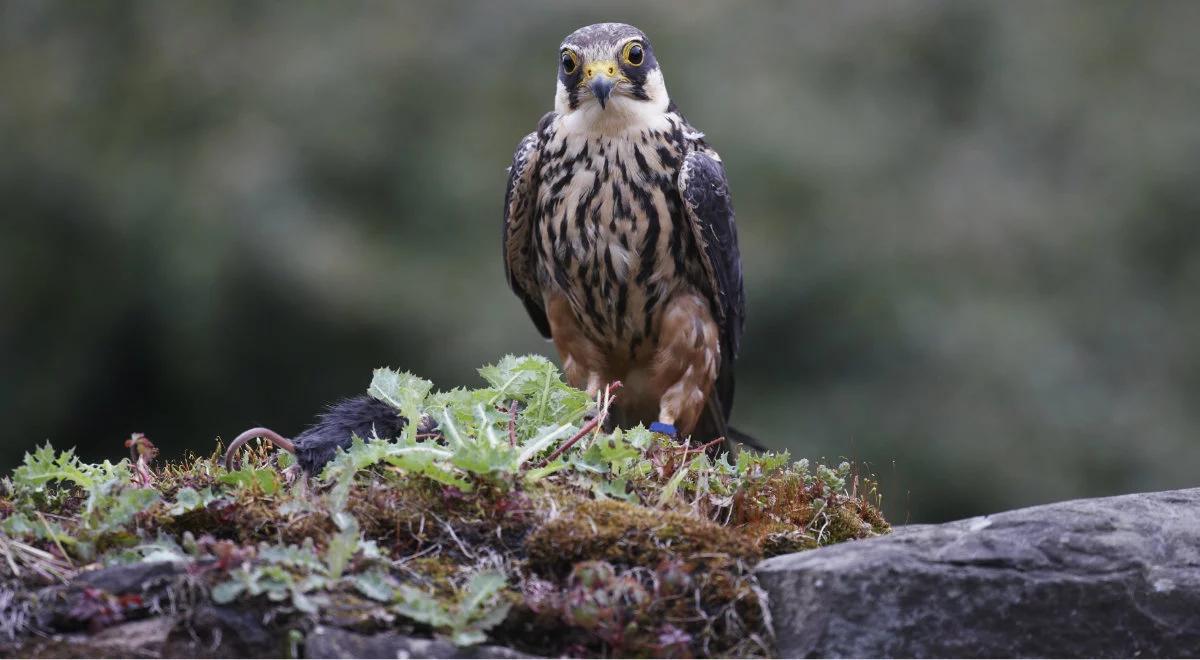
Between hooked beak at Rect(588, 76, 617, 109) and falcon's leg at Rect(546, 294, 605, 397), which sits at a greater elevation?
hooked beak at Rect(588, 76, 617, 109)

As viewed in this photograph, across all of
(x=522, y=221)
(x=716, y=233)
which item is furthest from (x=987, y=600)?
(x=522, y=221)

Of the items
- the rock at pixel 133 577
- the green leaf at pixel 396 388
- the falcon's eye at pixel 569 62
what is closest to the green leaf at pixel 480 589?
the rock at pixel 133 577

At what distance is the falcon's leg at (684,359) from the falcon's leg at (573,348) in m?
0.26

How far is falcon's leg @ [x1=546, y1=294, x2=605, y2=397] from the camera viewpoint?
17.2 feet

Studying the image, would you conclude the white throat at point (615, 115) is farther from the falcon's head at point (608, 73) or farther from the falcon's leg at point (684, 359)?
the falcon's leg at point (684, 359)

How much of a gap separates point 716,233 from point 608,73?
0.76 m

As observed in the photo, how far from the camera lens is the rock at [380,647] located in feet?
7.55

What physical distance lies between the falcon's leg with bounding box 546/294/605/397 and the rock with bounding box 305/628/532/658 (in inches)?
112

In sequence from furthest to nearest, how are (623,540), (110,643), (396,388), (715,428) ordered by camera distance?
1. (715,428)
2. (396,388)
3. (623,540)
4. (110,643)

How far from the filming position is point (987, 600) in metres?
2.55

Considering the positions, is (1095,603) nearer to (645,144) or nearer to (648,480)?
(648,480)

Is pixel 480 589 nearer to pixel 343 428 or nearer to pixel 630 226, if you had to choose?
pixel 343 428

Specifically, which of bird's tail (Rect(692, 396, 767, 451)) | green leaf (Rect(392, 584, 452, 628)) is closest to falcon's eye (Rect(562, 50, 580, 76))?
bird's tail (Rect(692, 396, 767, 451))

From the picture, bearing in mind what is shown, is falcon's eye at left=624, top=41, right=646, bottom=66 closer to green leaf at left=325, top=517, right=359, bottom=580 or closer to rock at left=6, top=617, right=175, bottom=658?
green leaf at left=325, top=517, right=359, bottom=580
